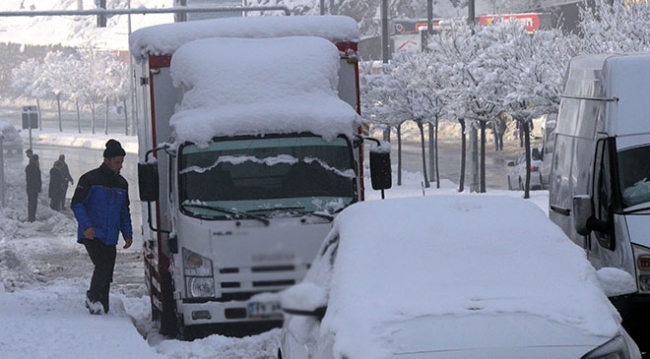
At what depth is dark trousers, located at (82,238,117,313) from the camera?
13234mm

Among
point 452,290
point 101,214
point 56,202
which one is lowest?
point 56,202

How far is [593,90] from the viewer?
11719 millimetres

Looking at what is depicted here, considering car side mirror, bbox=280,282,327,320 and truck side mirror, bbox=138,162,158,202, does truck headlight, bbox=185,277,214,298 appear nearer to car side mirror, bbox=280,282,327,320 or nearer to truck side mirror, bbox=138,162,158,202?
truck side mirror, bbox=138,162,158,202

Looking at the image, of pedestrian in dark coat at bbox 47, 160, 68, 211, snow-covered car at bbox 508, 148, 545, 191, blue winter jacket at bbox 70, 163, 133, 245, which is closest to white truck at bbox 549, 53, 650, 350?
blue winter jacket at bbox 70, 163, 133, 245

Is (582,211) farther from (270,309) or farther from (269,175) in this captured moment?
(270,309)

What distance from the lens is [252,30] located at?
1297 centimetres

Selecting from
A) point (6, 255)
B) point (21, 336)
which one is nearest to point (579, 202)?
point (21, 336)

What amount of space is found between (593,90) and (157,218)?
4248 millimetres

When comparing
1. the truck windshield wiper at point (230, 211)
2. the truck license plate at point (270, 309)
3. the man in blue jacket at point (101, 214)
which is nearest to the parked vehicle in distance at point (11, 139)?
the man in blue jacket at point (101, 214)

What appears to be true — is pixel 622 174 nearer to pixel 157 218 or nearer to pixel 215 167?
pixel 215 167

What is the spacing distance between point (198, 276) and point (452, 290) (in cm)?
552

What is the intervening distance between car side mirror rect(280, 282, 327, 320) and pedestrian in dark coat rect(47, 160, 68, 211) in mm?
29520

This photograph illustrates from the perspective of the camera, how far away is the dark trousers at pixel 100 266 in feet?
43.4

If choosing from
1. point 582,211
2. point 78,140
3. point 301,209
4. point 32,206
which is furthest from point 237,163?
point 78,140
